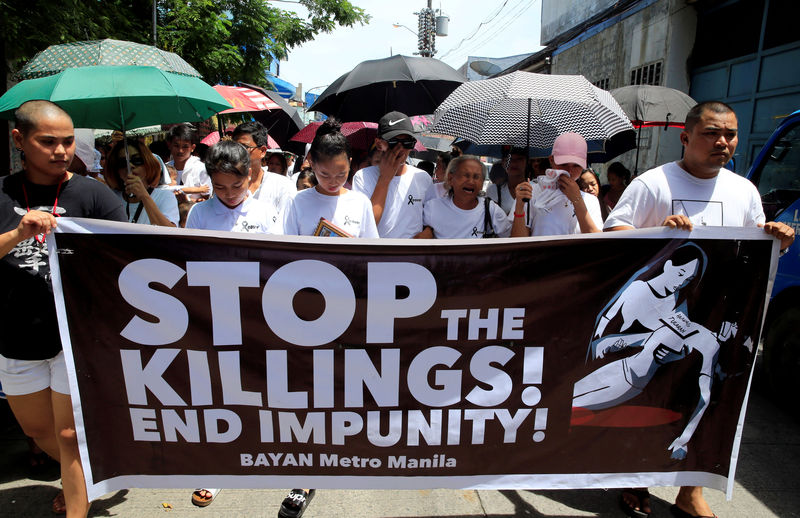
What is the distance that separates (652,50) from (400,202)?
38.6 ft

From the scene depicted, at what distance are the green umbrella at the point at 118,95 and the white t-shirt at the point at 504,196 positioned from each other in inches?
86.1

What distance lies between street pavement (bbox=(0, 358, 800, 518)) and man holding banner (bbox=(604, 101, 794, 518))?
30cm

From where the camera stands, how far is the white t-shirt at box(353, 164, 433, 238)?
376 cm

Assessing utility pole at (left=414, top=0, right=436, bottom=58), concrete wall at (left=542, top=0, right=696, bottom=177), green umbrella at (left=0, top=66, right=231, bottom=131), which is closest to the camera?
green umbrella at (left=0, top=66, right=231, bottom=131)

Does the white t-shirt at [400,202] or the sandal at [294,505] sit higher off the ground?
the white t-shirt at [400,202]

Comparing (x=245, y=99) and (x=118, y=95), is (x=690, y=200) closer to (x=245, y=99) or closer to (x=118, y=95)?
(x=118, y=95)

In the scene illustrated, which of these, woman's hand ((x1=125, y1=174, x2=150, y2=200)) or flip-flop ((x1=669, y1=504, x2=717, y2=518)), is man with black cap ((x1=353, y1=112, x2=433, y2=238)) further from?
flip-flop ((x1=669, y1=504, x2=717, y2=518))

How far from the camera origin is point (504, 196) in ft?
14.7

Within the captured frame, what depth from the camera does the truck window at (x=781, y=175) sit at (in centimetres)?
443

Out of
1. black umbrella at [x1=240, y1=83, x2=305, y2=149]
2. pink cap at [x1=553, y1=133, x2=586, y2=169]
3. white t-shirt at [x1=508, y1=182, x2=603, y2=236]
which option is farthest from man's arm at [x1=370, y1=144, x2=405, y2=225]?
black umbrella at [x1=240, y1=83, x2=305, y2=149]

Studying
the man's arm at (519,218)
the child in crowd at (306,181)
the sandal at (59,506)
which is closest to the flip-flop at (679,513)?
the man's arm at (519,218)

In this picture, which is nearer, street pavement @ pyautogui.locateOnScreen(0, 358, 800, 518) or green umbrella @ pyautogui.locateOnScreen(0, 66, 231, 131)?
street pavement @ pyautogui.locateOnScreen(0, 358, 800, 518)

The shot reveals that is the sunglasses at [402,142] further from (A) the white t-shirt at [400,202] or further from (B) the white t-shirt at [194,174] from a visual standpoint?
(B) the white t-shirt at [194,174]

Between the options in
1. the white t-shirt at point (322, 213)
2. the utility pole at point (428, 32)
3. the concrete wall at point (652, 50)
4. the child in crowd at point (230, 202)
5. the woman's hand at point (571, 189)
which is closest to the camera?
the child in crowd at point (230, 202)
